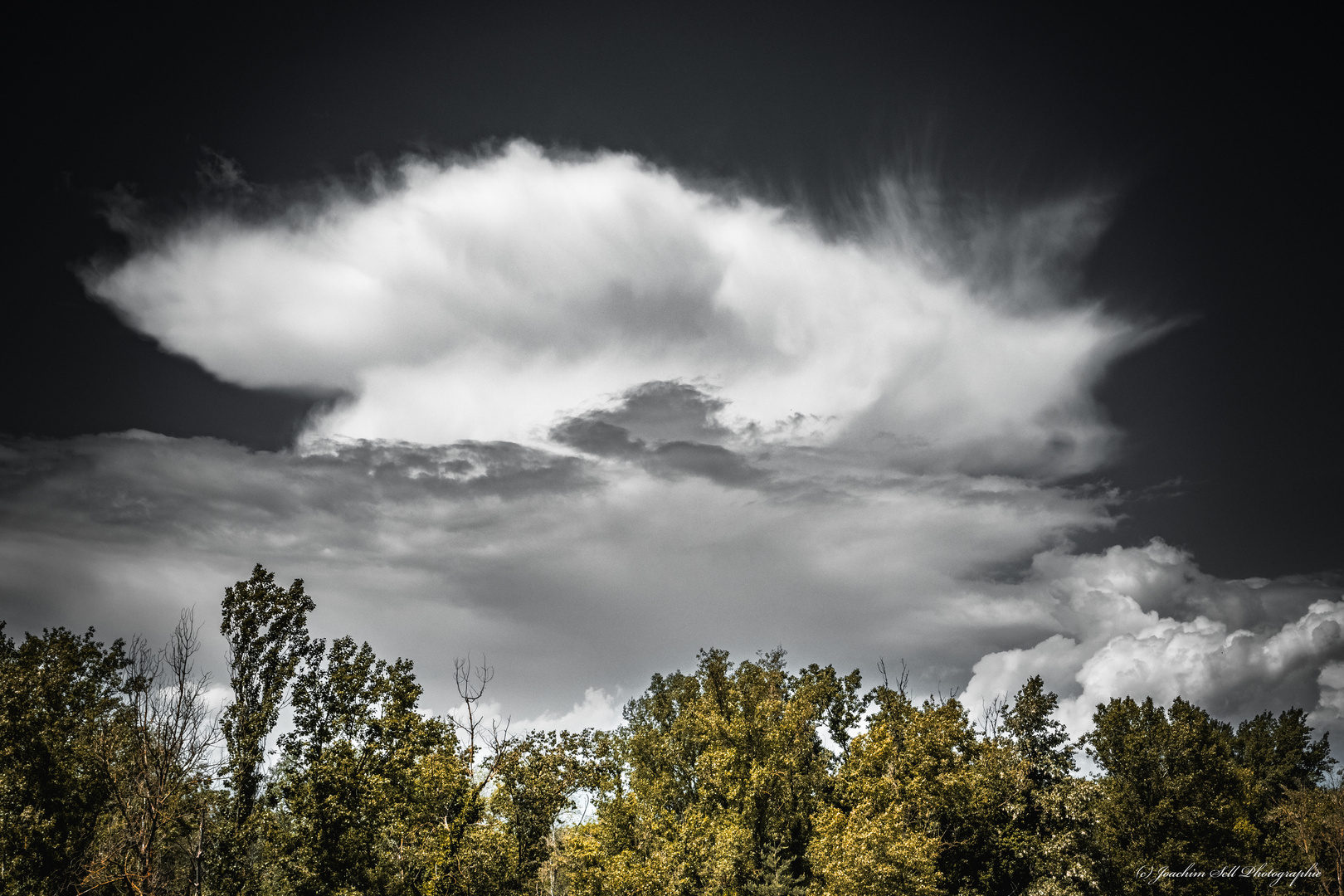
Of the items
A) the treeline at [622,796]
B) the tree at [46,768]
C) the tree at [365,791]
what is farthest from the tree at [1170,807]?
the tree at [46,768]

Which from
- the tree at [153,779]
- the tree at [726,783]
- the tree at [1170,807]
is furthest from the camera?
the tree at [1170,807]

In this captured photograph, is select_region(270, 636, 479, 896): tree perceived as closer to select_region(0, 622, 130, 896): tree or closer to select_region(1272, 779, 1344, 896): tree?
select_region(0, 622, 130, 896): tree

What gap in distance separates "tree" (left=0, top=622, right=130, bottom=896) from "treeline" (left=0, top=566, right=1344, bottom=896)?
4.2 inches

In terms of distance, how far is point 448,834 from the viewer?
31609 millimetres

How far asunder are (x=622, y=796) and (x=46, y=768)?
1159 inches

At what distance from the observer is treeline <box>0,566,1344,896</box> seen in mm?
31859

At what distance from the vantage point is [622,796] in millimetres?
48750

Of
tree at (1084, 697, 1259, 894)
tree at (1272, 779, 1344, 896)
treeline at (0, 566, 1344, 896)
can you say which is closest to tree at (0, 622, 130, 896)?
treeline at (0, 566, 1344, 896)

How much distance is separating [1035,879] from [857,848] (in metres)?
13.5

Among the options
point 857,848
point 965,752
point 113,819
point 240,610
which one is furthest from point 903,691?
point 113,819

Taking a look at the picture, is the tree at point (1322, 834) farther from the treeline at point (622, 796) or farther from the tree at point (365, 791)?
the tree at point (365, 791)

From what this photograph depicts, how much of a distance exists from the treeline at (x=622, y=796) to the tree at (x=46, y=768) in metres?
0.11

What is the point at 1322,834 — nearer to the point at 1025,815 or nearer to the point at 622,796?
the point at 1025,815

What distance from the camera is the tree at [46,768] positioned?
3244 cm
